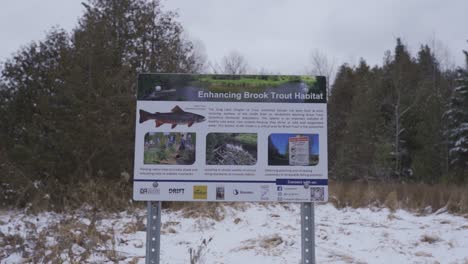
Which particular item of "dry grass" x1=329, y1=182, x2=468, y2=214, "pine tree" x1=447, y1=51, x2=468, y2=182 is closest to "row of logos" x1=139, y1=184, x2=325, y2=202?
"dry grass" x1=329, y1=182, x2=468, y2=214

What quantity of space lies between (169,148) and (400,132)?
35.1m

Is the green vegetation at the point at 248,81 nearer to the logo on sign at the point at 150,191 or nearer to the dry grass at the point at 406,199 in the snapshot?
the logo on sign at the point at 150,191

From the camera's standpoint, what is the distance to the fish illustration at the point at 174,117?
332 cm

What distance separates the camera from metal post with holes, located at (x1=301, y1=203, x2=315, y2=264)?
132 inches

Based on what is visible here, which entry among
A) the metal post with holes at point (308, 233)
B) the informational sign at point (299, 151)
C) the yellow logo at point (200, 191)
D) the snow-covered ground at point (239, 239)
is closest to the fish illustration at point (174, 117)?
the yellow logo at point (200, 191)

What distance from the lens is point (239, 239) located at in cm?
683

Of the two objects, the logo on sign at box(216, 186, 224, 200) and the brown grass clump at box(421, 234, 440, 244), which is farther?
the brown grass clump at box(421, 234, 440, 244)

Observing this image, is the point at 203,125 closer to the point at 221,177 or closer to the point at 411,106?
the point at 221,177

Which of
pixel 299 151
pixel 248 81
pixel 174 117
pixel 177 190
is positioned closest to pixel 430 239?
pixel 299 151

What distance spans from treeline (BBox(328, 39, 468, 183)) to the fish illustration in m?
27.5

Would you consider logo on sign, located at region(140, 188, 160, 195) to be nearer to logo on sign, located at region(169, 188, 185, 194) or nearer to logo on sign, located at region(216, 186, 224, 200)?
logo on sign, located at region(169, 188, 185, 194)

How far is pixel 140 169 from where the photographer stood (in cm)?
326

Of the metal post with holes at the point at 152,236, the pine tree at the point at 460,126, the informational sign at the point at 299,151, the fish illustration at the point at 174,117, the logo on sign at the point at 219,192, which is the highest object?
the pine tree at the point at 460,126

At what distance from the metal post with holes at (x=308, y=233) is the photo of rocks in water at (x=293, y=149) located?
1.17 ft
